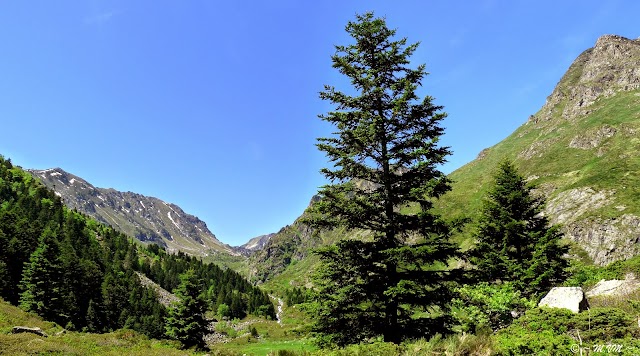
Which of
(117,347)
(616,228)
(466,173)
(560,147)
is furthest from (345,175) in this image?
(466,173)

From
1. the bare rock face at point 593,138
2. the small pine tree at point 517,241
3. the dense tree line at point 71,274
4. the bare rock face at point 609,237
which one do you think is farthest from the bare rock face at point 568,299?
the bare rock face at point 593,138

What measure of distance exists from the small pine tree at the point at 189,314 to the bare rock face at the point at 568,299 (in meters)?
36.9

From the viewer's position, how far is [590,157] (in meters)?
104

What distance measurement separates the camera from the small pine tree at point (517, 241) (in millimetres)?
21844

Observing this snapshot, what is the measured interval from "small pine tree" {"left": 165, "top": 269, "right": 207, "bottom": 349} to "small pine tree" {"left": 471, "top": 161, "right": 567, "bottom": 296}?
32345mm

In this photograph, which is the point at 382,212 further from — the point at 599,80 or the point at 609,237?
the point at 599,80

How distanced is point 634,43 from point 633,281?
21394cm

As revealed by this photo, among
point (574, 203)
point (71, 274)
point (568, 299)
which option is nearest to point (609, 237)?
point (574, 203)

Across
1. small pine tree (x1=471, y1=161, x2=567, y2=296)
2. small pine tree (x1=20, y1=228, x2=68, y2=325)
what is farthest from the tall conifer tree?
small pine tree (x1=20, y1=228, x2=68, y2=325)

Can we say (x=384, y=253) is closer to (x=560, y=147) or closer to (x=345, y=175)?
(x=345, y=175)

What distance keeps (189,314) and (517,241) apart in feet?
117

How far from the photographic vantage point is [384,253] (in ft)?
47.0

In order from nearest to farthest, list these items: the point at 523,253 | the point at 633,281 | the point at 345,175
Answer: the point at 345,175 → the point at 633,281 → the point at 523,253

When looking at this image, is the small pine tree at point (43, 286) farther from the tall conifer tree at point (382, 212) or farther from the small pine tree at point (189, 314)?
the tall conifer tree at point (382, 212)
